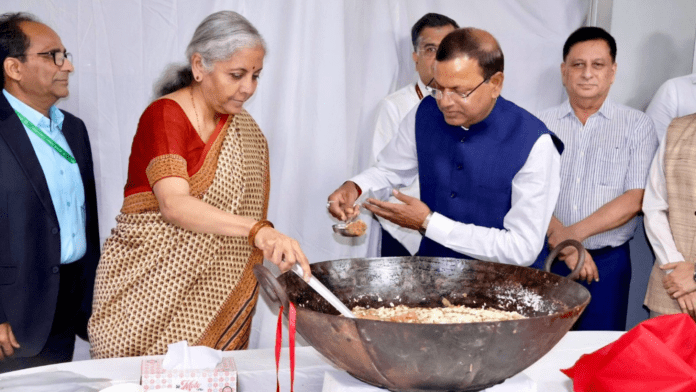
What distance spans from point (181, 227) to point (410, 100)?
1.41 m

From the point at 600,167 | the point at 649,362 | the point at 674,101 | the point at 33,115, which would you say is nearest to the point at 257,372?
the point at 649,362

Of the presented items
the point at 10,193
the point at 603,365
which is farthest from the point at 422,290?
the point at 10,193

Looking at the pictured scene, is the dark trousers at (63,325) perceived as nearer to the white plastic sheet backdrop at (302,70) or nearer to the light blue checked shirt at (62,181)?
the light blue checked shirt at (62,181)

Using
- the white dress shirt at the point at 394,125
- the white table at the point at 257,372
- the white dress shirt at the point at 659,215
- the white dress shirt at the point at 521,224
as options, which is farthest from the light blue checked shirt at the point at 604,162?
the white table at the point at 257,372

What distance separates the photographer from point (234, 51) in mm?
2111

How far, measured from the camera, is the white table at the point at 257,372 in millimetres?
1481

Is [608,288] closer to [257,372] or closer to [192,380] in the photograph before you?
[257,372]

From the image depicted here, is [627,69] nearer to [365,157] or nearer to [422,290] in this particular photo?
[365,157]

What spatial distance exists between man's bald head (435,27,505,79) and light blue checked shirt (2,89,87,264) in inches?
57.9

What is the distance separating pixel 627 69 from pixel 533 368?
231cm

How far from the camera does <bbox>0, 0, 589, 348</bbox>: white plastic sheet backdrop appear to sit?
2826 millimetres

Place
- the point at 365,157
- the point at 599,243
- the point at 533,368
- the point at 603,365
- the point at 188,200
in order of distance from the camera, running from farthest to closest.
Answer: the point at 365,157 < the point at 599,243 < the point at 188,200 < the point at 533,368 < the point at 603,365

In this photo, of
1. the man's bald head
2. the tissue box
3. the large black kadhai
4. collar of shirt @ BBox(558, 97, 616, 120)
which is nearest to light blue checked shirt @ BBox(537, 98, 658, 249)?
collar of shirt @ BBox(558, 97, 616, 120)

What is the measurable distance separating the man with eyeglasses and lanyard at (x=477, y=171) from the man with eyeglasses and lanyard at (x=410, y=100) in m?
0.61
